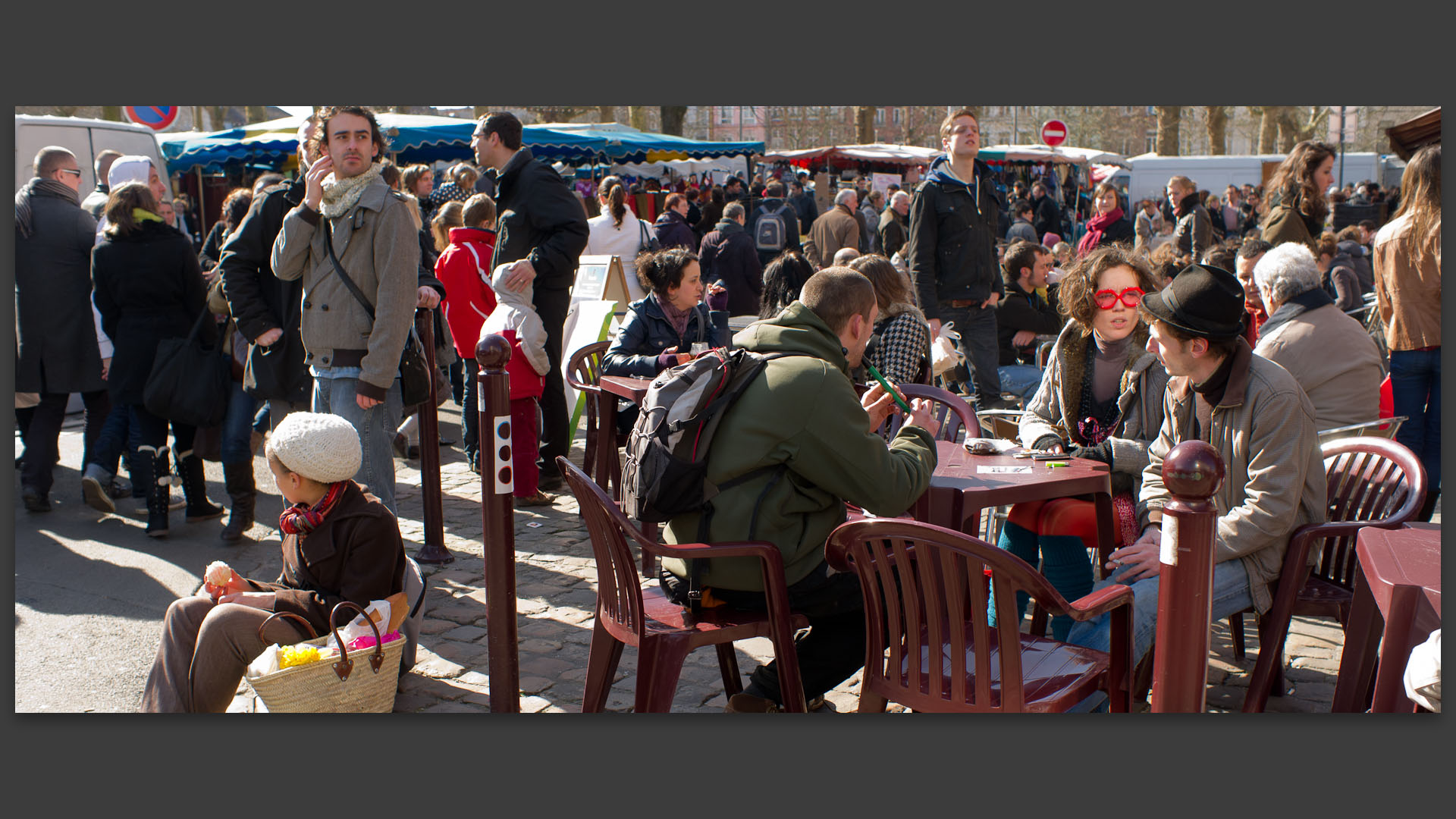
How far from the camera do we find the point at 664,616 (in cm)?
309

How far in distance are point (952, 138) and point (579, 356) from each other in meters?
2.46

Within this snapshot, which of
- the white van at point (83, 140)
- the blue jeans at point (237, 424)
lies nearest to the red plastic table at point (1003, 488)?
the blue jeans at point (237, 424)

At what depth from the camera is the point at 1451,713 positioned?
290cm

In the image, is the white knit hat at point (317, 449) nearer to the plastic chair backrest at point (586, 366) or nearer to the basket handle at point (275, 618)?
the basket handle at point (275, 618)

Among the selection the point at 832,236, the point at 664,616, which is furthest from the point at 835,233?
the point at 664,616

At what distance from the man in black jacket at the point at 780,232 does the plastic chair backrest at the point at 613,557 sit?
10.5 metres

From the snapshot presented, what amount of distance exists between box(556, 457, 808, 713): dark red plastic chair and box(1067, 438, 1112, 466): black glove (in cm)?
131

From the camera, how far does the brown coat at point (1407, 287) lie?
4852 mm

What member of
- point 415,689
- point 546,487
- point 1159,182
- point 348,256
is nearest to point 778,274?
point 546,487

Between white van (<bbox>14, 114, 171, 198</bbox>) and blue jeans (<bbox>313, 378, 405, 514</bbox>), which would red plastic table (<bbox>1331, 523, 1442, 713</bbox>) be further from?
white van (<bbox>14, 114, 171, 198</bbox>)

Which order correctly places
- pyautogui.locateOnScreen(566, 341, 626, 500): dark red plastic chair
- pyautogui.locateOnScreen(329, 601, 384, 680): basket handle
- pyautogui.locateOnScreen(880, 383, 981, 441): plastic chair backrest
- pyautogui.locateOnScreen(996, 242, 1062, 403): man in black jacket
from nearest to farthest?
pyautogui.locateOnScreen(329, 601, 384, 680): basket handle
pyautogui.locateOnScreen(880, 383, 981, 441): plastic chair backrest
pyautogui.locateOnScreen(566, 341, 626, 500): dark red plastic chair
pyautogui.locateOnScreen(996, 242, 1062, 403): man in black jacket

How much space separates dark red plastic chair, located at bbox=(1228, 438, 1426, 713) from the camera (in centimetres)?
320

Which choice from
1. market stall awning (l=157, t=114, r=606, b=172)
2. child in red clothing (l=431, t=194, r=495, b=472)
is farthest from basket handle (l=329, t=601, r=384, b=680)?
market stall awning (l=157, t=114, r=606, b=172)

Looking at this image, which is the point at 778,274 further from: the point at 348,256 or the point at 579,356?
the point at 348,256
